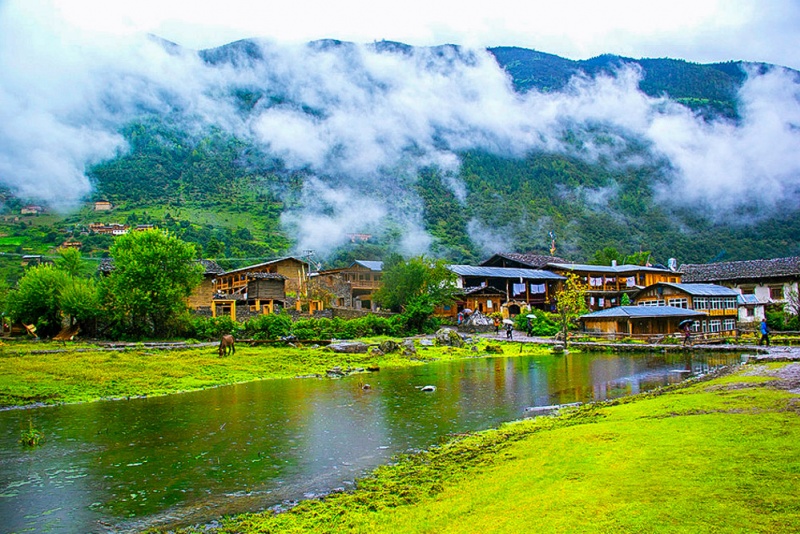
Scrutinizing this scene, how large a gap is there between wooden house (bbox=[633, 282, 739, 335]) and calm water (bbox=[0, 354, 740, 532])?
4233cm

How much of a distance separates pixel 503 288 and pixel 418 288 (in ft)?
77.0

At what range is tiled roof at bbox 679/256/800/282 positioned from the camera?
7381 cm

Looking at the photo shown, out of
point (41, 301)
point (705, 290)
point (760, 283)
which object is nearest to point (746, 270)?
point (760, 283)

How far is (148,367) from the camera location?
3234 cm

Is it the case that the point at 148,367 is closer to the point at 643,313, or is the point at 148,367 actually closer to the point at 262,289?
the point at 262,289

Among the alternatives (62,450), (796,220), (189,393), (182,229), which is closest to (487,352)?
(189,393)

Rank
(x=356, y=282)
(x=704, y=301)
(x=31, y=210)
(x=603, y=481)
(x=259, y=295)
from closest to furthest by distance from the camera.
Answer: (x=603, y=481) < (x=704, y=301) < (x=259, y=295) < (x=356, y=282) < (x=31, y=210)

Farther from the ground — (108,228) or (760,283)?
(108,228)

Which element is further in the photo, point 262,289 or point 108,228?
point 108,228

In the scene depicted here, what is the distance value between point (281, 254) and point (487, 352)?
8001 cm

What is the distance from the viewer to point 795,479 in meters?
7.86

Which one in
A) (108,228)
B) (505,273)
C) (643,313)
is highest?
(108,228)

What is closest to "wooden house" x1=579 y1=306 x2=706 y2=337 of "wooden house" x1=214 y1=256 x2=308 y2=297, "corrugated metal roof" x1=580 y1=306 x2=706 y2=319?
"corrugated metal roof" x1=580 y1=306 x2=706 y2=319

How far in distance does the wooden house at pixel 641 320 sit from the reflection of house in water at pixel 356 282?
34.6m
